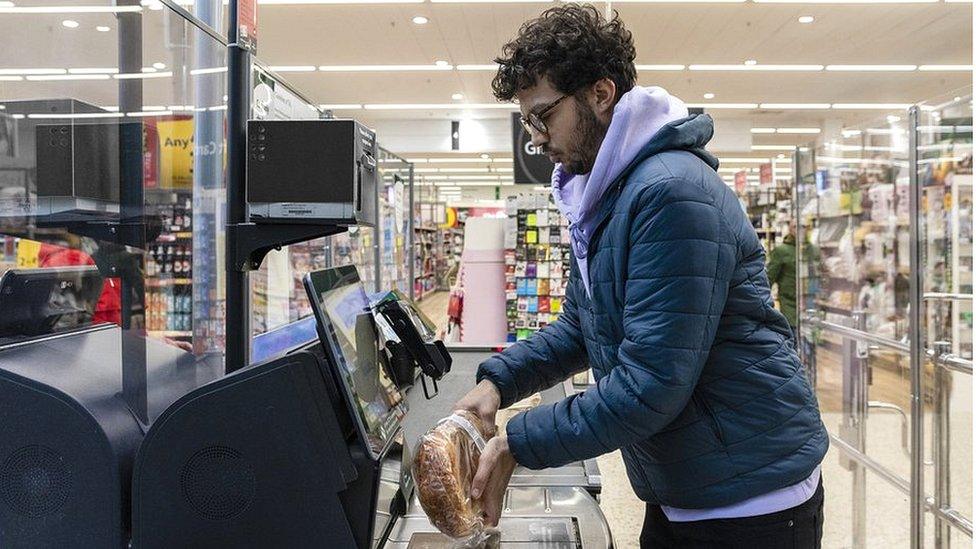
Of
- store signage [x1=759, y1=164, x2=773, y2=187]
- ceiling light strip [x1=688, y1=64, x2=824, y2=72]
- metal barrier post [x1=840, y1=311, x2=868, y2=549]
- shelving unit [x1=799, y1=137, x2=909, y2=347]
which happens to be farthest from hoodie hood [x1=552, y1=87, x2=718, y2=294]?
store signage [x1=759, y1=164, x2=773, y2=187]

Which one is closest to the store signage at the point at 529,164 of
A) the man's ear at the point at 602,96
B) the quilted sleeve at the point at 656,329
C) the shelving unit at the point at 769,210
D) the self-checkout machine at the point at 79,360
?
the shelving unit at the point at 769,210

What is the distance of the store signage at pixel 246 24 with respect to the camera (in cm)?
142

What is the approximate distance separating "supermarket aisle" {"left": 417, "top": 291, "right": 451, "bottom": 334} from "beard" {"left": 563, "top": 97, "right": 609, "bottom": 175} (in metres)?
10.5

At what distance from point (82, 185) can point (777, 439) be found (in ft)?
4.21

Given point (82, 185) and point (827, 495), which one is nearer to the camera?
point (82, 185)

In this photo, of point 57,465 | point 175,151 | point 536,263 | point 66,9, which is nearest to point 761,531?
point 57,465

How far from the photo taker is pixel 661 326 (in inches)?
41.6

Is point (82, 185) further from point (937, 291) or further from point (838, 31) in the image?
point (838, 31)

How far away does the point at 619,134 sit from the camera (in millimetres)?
1192

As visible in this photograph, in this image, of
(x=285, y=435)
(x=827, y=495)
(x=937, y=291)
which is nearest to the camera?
(x=285, y=435)

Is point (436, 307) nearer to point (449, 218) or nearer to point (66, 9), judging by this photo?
point (449, 218)

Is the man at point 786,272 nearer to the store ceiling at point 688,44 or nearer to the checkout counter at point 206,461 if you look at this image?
the store ceiling at point 688,44

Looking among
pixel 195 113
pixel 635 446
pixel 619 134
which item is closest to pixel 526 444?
pixel 635 446

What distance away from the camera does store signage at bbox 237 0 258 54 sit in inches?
55.8
